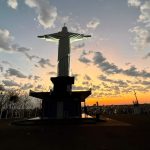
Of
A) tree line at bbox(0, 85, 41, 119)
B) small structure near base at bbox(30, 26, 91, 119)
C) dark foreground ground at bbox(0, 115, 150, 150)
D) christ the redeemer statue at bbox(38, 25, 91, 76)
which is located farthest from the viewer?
tree line at bbox(0, 85, 41, 119)

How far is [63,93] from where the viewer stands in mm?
49781

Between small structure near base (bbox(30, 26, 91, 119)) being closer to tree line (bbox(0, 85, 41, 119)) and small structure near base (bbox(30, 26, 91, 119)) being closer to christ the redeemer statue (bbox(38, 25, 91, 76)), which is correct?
christ the redeemer statue (bbox(38, 25, 91, 76))

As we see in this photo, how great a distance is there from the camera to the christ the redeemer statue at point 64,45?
50312 millimetres

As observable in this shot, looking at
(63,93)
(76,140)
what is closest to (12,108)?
(63,93)

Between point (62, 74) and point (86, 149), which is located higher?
point (62, 74)

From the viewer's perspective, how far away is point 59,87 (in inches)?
1987

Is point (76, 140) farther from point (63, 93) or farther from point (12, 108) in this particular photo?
point (12, 108)

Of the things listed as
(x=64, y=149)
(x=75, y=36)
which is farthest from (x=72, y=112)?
(x=64, y=149)

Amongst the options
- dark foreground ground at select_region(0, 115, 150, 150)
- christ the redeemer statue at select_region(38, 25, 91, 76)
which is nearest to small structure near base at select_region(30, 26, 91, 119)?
christ the redeemer statue at select_region(38, 25, 91, 76)

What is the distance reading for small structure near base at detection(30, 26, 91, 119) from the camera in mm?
50031

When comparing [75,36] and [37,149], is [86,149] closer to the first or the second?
[37,149]

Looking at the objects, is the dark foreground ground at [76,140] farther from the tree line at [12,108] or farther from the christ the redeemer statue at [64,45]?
the tree line at [12,108]

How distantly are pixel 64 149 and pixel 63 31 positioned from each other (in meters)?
40.9

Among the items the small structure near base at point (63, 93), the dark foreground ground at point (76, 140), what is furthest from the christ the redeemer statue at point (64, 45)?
the dark foreground ground at point (76, 140)
